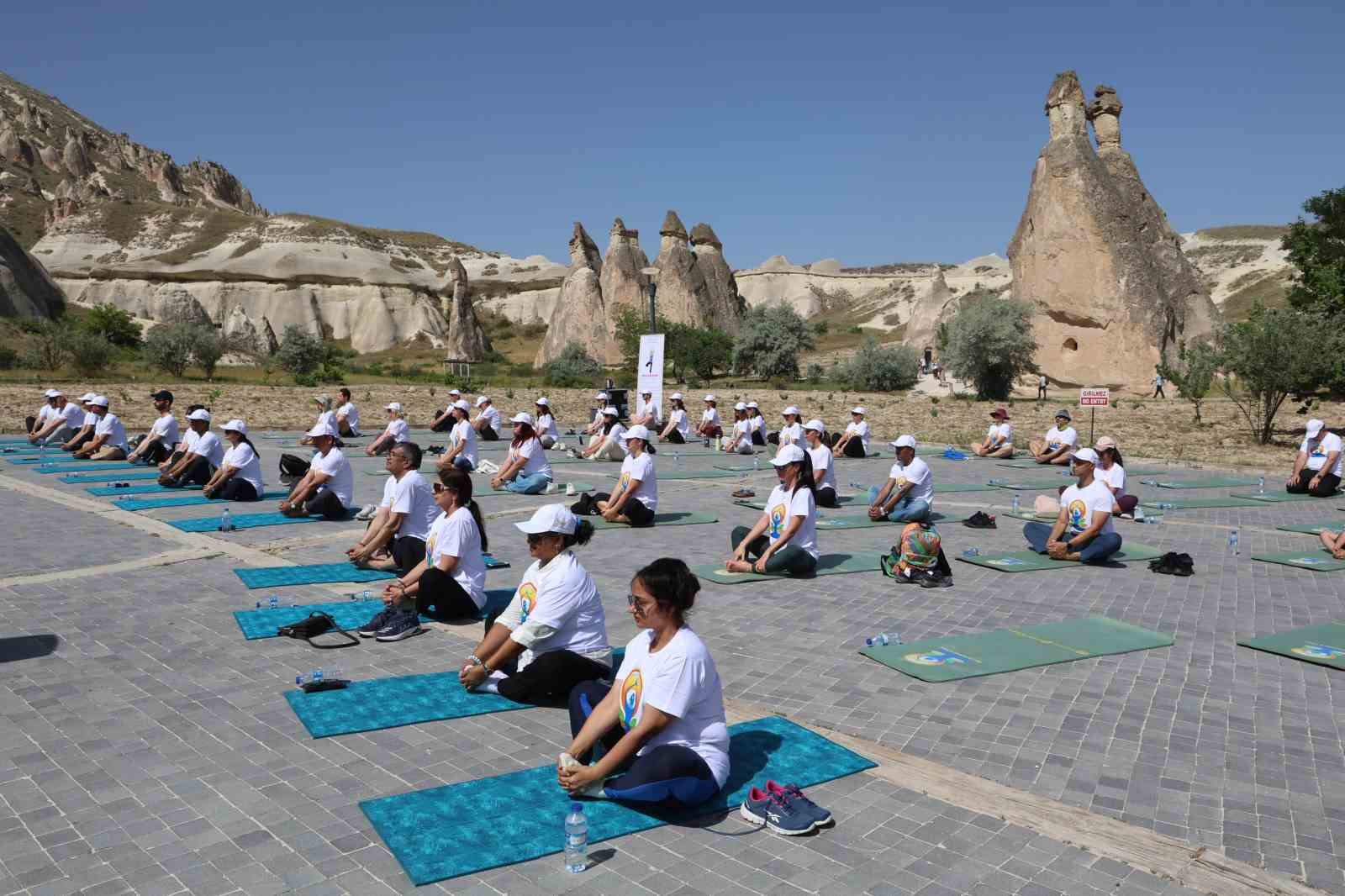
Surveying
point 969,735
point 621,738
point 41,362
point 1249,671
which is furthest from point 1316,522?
point 41,362

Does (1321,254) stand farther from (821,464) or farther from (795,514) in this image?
(795,514)

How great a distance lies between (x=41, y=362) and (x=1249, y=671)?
42.4 m

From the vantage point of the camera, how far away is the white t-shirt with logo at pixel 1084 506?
10359 millimetres

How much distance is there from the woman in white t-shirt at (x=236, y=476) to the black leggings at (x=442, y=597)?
25.2 ft

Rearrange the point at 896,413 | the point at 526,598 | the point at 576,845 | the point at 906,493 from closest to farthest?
1. the point at 576,845
2. the point at 526,598
3. the point at 906,493
4. the point at 896,413

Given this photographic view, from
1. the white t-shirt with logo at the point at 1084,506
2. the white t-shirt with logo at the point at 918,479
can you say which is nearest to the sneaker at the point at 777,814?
the white t-shirt with logo at the point at 1084,506

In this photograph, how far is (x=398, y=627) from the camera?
7449 mm

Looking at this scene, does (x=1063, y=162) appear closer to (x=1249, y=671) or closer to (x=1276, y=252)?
(x=1249, y=671)

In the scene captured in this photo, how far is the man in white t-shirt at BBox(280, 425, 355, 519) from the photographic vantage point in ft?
41.7

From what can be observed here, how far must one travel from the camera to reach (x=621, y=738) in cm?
463

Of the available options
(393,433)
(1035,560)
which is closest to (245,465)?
(393,433)

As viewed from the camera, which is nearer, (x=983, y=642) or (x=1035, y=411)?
(x=983, y=642)

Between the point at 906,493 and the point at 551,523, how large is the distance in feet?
28.0

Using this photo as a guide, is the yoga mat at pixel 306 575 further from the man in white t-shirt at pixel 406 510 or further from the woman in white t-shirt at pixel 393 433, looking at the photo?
the woman in white t-shirt at pixel 393 433
